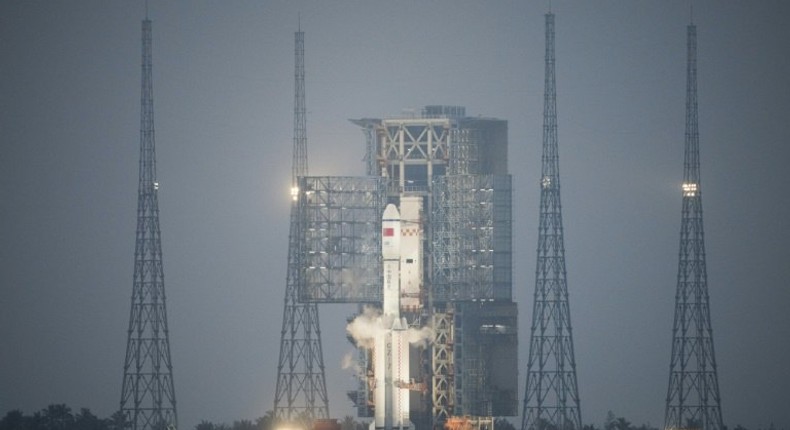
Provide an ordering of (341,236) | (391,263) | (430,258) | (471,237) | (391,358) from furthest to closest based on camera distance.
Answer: (341,236), (430,258), (471,237), (391,263), (391,358)

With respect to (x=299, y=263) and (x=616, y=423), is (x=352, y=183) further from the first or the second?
(x=616, y=423)

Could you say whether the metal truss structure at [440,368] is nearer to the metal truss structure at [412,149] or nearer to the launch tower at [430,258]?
the launch tower at [430,258]

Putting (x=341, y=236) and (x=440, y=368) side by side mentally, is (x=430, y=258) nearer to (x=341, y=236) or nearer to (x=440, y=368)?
(x=341, y=236)

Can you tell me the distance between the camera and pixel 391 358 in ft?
452

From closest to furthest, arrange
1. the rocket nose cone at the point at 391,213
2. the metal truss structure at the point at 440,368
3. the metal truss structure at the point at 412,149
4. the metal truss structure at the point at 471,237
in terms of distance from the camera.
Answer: the rocket nose cone at the point at 391,213 < the metal truss structure at the point at 440,368 < the metal truss structure at the point at 471,237 < the metal truss structure at the point at 412,149

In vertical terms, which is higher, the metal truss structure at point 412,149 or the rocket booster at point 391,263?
the metal truss structure at point 412,149

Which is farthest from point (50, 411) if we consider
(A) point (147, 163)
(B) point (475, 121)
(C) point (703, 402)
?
(C) point (703, 402)

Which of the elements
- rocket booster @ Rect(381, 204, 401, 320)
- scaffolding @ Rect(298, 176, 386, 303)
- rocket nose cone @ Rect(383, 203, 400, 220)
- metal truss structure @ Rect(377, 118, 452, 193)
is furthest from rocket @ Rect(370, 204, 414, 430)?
metal truss structure @ Rect(377, 118, 452, 193)

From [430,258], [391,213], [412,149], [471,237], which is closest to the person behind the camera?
[391,213]

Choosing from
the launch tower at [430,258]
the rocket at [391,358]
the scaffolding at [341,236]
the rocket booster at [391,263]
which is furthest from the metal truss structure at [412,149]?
the rocket at [391,358]

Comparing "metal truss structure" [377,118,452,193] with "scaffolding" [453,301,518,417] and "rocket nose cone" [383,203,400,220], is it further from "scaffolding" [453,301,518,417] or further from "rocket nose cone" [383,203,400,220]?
"scaffolding" [453,301,518,417]

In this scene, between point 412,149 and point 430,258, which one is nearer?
point 430,258

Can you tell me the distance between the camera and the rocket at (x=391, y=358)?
138m

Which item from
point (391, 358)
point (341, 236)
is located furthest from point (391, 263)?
point (341, 236)
